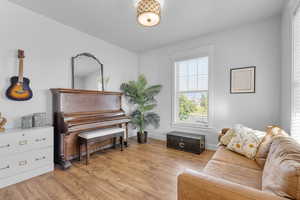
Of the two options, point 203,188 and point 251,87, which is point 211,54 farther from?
point 203,188

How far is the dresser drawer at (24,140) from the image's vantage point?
1841 millimetres

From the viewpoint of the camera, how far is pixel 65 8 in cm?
233

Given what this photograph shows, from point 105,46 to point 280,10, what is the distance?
362 cm

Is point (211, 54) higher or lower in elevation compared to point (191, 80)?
higher

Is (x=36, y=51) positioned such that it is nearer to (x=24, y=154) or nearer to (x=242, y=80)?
(x=24, y=154)

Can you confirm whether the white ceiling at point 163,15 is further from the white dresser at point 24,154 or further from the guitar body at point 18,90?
the white dresser at point 24,154

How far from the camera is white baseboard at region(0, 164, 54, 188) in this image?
182 cm

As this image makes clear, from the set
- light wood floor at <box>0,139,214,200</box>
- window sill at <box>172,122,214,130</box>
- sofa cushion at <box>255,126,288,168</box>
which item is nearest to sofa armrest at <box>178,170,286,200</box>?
light wood floor at <box>0,139,214,200</box>

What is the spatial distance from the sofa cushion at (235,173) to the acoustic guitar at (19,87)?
2877 mm

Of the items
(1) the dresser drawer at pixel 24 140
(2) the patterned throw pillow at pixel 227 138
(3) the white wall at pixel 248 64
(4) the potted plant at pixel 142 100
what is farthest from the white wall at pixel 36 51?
(2) the patterned throw pillow at pixel 227 138

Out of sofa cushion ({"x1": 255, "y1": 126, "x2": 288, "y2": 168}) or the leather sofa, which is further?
sofa cushion ({"x1": 255, "y1": 126, "x2": 288, "y2": 168})

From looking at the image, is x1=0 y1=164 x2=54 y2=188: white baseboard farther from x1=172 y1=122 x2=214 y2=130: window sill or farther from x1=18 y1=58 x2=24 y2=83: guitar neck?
x1=172 y1=122 x2=214 y2=130: window sill

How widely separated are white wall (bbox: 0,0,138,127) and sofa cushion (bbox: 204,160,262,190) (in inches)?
113

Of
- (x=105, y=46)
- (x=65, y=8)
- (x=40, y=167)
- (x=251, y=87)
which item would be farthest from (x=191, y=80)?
(x=40, y=167)
